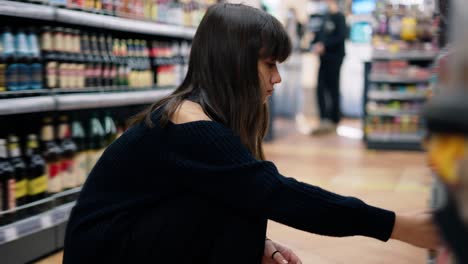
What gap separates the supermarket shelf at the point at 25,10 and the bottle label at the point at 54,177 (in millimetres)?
659

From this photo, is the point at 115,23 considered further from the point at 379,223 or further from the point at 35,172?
the point at 379,223

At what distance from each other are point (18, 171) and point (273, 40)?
4.68 feet

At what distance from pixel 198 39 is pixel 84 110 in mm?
1880

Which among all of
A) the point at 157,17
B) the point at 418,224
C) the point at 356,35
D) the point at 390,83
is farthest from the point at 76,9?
the point at 356,35

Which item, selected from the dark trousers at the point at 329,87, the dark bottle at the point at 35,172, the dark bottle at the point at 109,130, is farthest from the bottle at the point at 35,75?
the dark trousers at the point at 329,87

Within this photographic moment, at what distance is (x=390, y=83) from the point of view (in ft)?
19.8

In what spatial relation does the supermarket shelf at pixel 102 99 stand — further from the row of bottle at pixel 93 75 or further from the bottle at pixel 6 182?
the bottle at pixel 6 182

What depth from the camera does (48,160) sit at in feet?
8.53

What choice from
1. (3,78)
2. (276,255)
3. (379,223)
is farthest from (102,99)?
(379,223)

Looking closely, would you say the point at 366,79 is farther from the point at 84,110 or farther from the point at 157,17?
the point at 84,110

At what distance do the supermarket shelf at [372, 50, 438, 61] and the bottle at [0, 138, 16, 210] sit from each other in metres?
4.47

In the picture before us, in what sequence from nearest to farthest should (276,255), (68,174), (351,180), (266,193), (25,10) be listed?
(266,193) → (276,255) → (25,10) → (68,174) → (351,180)

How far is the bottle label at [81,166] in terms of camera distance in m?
2.75

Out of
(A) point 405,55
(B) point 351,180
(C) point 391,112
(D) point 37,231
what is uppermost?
(A) point 405,55
